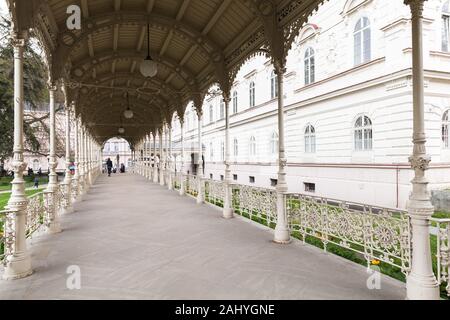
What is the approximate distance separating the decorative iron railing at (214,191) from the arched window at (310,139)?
706 centimetres

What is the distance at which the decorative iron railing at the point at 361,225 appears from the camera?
406 centimetres

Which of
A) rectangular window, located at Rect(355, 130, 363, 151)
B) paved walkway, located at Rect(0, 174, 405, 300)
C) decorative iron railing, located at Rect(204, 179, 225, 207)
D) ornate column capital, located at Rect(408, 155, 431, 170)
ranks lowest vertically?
paved walkway, located at Rect(0, 174, 405, 300)

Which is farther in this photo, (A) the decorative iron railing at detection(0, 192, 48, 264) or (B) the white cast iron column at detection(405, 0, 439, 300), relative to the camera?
(A) the decorative iron railing at detection(0, 192, 48, 264)

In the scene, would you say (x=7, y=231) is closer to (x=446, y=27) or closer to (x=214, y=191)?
(x=214, y=191)

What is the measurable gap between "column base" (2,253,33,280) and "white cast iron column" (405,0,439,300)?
542 cm

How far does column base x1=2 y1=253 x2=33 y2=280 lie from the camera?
14.6 ft

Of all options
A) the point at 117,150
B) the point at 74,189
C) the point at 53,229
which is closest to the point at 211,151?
the point at 74,189

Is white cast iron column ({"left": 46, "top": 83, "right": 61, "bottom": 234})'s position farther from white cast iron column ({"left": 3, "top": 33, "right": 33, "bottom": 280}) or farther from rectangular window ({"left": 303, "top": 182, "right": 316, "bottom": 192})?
rectangular window ({"left": 303, "top": 182, "right": 316, "bottom": 192})

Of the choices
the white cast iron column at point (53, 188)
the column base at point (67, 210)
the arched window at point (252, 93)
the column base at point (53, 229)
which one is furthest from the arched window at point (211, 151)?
the column base at point (53, 229)

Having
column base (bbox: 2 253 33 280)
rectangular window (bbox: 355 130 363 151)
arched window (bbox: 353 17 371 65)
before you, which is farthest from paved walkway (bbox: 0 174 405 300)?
arched window (bbox: 353 17 371 65)

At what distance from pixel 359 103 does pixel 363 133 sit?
53.2 inches

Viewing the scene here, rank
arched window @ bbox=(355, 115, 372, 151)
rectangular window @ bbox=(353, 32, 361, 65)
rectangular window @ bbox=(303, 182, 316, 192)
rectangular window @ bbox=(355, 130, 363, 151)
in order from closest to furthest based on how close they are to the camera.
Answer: arched window @ bbox=(355, 115, 372, 151)
rectangular window @ bbox=(355, 130, 363, 151)
rectangular window @ bbox=(353, 32, 361, 65)
rectangular window @ bbox=(303, 182, 316, 192)

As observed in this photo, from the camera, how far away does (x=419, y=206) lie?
3.67m

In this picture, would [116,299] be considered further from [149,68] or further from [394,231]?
[149,68]
